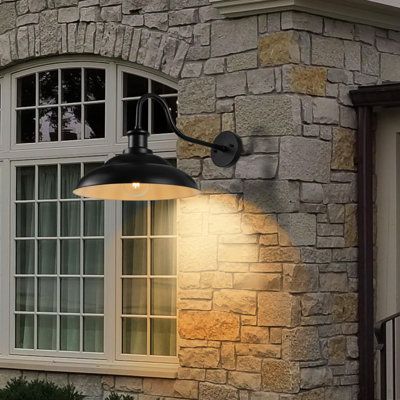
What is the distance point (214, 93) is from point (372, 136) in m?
1.26

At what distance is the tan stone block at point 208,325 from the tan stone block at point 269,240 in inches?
22.9

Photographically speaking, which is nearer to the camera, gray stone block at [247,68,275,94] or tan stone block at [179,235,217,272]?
gray stone block at [247,68,275,94]

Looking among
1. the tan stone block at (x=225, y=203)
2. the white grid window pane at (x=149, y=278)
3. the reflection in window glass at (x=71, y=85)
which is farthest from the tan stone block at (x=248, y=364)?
the reflection in window glass at (x=71, y=85)

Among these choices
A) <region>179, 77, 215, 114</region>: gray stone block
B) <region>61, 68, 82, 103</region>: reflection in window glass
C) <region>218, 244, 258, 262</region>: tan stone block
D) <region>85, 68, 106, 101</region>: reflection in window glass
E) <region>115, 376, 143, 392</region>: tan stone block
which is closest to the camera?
<region>218, 244, 258, 262</region>: tan stone block

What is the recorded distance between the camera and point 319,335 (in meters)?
8.32

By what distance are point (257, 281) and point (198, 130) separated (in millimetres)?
1251

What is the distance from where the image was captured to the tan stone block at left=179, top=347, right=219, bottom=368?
27.8 feet

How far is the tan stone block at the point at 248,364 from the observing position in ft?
27.1

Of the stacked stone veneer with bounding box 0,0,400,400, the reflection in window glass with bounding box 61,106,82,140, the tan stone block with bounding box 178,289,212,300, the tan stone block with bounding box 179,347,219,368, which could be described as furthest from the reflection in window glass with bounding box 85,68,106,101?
the tan stone block with bounding box 179,347,219,368

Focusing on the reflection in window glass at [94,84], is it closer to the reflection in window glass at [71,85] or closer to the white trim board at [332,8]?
the reflection in window glass at [71,85]

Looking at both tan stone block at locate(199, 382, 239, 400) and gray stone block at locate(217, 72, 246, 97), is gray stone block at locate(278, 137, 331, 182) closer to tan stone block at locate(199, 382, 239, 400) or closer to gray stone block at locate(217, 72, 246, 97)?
gray stone block at locate(217, 72, 246, 97)

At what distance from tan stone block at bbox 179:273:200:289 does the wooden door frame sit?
121 centimetres

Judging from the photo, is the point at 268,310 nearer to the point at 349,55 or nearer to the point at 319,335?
the point at 319,335

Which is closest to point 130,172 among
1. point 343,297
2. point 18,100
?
point 343,297
